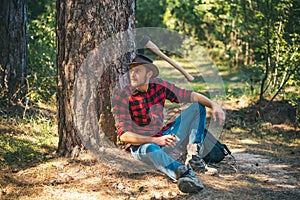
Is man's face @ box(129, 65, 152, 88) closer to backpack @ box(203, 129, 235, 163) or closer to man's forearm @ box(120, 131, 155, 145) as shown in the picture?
man's forearm @ box(120, 131, 155, 145)

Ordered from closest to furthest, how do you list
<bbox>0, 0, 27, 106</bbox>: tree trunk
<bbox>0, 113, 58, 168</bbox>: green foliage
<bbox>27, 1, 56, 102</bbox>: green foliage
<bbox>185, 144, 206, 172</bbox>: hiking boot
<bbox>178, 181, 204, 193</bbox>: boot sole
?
1. <bbox>178, 181, 204, 193</bbox>: boot sole
2. <bbox>185, 144, 206, 172</bbox>: hiking boot
3. <bbox>0, 113, 58, 168</bbox>: green foliage
4. <bbox>0, 0, 27, 106</bbox>: tree trunk
5. <bbox>27, 1, 56, 102</bbox>: green foliage

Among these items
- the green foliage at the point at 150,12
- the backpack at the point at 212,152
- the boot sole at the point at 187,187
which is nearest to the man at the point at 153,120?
the backpack at the point at 212,152

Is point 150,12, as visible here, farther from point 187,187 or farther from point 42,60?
point 187,187

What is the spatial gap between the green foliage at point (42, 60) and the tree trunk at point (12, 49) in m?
0.22

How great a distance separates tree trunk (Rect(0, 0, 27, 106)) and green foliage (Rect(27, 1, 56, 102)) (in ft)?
0.71

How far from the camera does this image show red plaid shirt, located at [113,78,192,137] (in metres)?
4.05

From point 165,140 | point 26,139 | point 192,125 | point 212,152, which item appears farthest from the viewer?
point 26,139

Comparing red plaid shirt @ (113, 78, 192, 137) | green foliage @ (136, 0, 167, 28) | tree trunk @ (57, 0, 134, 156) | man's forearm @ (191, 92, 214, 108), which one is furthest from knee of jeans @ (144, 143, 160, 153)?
green foliage @ (136, 0, 167, 28)

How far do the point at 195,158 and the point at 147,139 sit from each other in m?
0.56

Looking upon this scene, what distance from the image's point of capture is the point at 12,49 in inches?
242

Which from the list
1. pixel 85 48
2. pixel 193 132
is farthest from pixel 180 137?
pixel 85 48

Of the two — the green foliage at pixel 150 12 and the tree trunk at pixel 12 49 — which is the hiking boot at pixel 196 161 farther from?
the green foliage at pixel 150 12

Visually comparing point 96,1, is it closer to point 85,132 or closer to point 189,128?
point 85,132

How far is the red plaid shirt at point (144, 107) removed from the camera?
4.05 m
